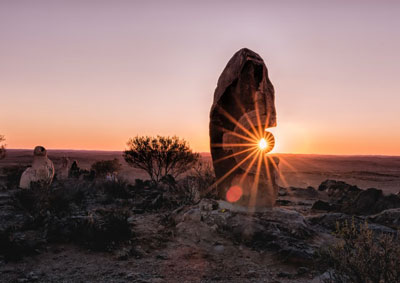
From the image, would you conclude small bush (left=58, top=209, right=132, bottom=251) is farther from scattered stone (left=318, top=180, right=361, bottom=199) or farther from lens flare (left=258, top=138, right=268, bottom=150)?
scattered stone (left=318, top=180, right=361, bottom=199)

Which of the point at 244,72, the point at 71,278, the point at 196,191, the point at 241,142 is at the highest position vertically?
the point at 244,72

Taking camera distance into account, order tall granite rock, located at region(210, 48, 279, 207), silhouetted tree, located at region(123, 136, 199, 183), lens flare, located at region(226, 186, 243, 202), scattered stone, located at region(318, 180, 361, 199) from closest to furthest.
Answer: tall granite rock, located at region(210, 48, 279, 207) < lens flare, located at region(226, 186, 243, 202) < scattered stone, located at region(318, 180, 361, 199) < silhouetted tree, located at region(123, 136, 199, 183)

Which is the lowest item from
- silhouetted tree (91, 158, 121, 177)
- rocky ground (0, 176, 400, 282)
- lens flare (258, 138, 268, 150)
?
rocky ground (0, 176, 400, 282)

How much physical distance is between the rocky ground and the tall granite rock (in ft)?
1.98

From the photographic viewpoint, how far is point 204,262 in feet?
21.6

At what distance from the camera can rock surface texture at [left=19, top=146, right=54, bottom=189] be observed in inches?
546

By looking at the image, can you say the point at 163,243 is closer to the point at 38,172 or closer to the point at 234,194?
the point at 234,194

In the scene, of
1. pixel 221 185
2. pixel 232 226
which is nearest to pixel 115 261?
pixel 232 226

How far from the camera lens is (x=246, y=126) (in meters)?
8.37

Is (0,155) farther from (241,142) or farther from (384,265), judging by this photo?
(384,265)

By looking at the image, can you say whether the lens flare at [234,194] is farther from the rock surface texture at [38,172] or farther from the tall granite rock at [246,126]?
the rock surface texture at [38,172]

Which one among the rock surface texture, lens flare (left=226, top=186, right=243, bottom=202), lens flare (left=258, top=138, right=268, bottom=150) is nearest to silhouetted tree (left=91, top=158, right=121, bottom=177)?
the rock surface texture

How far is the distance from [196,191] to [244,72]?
5738mm

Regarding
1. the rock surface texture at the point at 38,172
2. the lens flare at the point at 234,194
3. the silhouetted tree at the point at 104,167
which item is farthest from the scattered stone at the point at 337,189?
the silhouetted tree at the point at 104,167
